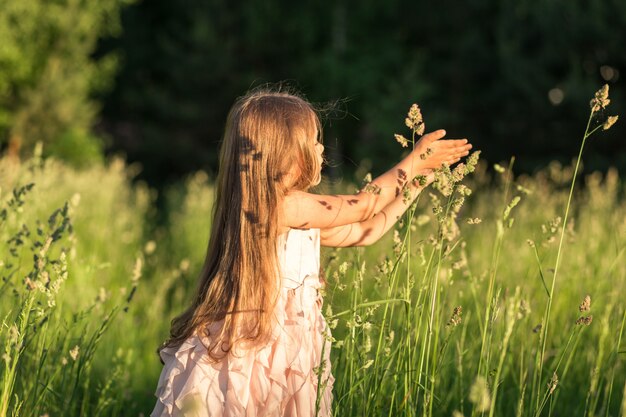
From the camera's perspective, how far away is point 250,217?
2.48 meters

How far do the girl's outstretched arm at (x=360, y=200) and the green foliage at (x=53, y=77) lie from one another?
47.6 feet

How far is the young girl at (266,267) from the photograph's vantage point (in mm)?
2375

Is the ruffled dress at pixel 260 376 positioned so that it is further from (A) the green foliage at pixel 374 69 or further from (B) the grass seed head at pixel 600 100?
(A) the green foliage at pixel 374 69

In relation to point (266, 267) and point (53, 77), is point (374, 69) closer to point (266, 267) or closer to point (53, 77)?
point (53, 77)

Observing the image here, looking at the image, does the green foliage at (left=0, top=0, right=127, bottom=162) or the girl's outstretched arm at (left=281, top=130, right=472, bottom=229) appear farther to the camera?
the green foliage at (left=0, top=0, right=127, bottom=162)

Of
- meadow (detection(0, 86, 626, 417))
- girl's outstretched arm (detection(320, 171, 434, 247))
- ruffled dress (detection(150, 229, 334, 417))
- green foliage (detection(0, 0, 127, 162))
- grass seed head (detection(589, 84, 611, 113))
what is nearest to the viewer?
grass seed head (detection(589, 84, 611, 113))

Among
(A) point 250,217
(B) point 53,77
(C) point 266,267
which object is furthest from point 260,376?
(B) point 53,77

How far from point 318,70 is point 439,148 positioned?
2017 cm

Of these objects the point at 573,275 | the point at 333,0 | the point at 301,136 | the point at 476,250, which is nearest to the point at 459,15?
the point at 333,0

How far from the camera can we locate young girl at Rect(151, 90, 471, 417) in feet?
7.79

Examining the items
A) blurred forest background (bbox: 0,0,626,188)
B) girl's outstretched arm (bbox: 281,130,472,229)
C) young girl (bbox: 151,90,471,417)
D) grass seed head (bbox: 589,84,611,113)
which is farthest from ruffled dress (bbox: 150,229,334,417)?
blurred forest background (bbox: 0,0,626,188)

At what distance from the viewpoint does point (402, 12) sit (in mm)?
21188

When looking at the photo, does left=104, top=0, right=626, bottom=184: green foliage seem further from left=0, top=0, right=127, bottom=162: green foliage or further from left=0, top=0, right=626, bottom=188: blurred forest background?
left=0, top=0, right=127, bottom=162: green foliage

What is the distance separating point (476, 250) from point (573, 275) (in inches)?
62.2
